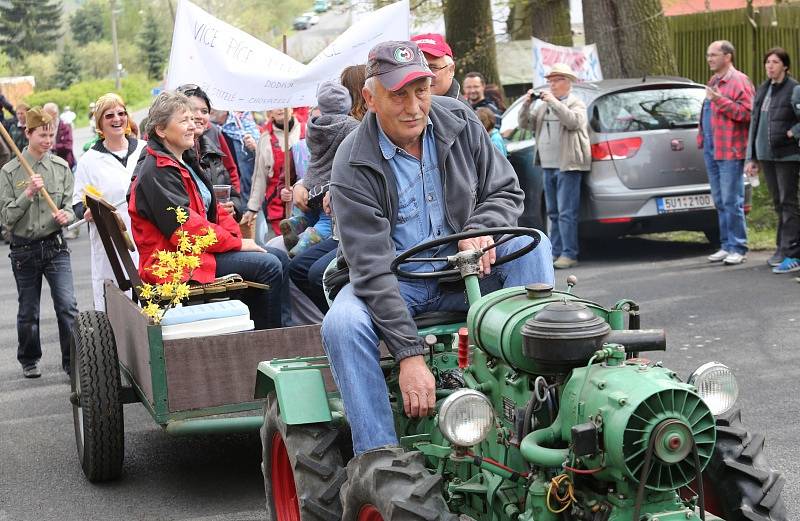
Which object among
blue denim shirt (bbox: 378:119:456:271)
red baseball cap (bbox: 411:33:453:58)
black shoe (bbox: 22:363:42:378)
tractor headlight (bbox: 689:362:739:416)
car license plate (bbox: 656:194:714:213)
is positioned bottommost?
black shoe (bbox: 22:363:42:378)

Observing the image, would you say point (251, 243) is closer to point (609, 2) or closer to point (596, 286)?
point (596, 286)

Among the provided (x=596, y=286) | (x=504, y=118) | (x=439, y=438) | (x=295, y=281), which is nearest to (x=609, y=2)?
(x=504, y=118)

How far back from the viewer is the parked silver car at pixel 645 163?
12430mm

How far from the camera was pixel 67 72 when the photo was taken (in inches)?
3319

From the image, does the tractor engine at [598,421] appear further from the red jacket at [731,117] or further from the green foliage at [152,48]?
the green foliage at [152,48]

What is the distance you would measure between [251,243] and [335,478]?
2.56 meters

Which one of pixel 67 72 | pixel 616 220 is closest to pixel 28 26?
pixel 67 72

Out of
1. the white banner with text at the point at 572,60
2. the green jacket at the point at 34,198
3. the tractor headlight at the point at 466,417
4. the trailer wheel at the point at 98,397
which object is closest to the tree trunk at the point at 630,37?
the white banner with text at the point at 572,60

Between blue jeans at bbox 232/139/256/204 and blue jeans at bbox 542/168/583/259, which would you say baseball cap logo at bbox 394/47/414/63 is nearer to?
blue jeans at bbox 232/139/256/204

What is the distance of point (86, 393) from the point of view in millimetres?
6059

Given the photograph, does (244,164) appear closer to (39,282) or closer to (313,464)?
(39,282)

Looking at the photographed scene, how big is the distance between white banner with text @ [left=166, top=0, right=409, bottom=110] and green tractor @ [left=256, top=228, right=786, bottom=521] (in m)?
4.11

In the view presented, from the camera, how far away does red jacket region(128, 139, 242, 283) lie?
634cm

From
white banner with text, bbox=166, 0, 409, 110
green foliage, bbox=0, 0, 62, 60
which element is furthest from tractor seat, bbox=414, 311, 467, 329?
green foliage, bbox=0, 0, 62, 60
